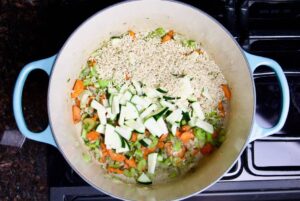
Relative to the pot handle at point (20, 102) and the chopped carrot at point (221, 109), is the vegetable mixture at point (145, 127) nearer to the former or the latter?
the chopped carrot at point (221, 109)

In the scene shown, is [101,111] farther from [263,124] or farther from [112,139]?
[263,124]

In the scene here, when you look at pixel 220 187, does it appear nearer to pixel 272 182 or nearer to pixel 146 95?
pixel 272 182

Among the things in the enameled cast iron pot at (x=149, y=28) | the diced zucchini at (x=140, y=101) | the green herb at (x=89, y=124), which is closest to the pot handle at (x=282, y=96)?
the enameled cast iron pot at (x=149, y=28)

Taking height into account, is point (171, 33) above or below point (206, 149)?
above

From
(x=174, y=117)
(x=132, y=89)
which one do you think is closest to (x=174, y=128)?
(x=174, y=117)

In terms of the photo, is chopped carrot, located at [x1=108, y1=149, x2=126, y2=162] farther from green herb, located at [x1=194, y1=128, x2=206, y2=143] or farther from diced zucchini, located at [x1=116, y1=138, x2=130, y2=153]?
green herb, located at [x1=194, y1=128, x2=206, y2=143]

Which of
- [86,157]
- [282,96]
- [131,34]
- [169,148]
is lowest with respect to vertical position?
[86,157]
